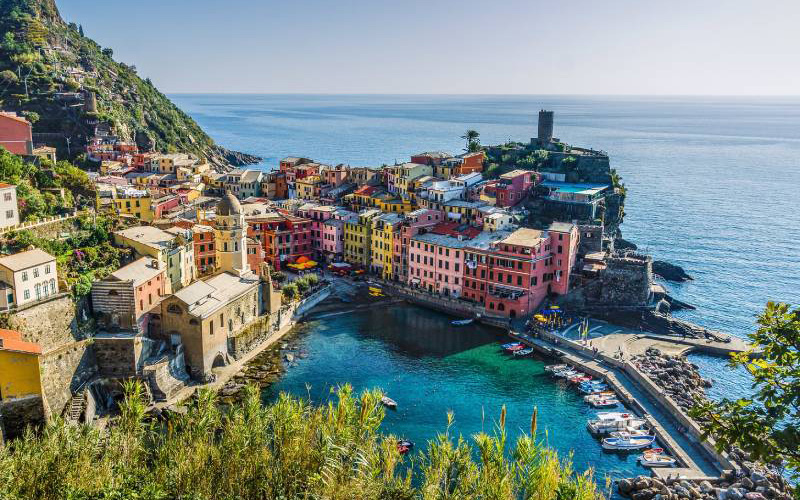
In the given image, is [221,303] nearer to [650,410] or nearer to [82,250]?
[82,250]

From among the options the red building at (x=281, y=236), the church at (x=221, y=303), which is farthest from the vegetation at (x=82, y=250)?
the red building at (x=281, y=236)

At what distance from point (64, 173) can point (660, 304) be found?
60.8m

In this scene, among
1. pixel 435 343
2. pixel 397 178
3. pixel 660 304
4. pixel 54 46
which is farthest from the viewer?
pixel 54 46

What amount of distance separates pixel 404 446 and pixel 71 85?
91108 millimetres

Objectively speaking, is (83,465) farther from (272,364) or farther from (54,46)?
(54,46)

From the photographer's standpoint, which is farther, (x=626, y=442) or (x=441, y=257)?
(x=441, y=257)

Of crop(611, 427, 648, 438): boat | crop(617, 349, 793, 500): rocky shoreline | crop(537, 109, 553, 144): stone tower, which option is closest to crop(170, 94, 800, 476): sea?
crop(611, 427, 648, 438): boat

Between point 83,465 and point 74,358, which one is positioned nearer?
point 83,465

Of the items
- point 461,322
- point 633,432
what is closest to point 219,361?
point 461,322

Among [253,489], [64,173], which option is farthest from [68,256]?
[253,489]

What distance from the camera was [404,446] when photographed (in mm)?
39094

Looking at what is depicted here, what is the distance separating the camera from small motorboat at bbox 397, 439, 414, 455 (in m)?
38.8

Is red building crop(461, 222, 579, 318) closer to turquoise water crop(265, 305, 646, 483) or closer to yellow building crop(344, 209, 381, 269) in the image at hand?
turquoise water crop(265, 305, 646, 483)

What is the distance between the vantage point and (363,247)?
7375 cm
